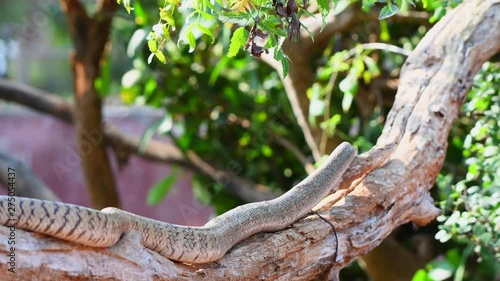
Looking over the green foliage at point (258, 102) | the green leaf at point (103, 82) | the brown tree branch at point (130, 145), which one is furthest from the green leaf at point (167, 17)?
the brown tree branch at point (130, 145)

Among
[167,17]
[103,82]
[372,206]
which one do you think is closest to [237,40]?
[167,17]

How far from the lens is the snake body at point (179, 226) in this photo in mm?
2242

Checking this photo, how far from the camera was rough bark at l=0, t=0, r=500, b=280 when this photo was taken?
2348 millimetres

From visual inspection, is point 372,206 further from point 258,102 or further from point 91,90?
point 91,90

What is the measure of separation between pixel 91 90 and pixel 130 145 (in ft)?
2.72

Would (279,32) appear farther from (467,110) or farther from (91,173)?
(91,173)

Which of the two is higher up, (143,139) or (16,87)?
(16,87)

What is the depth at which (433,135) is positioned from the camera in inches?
139

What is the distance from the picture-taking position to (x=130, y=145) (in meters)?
6.95

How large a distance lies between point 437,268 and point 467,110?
66.0 inches

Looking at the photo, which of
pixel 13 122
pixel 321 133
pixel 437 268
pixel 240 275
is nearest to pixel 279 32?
pixel 240 275

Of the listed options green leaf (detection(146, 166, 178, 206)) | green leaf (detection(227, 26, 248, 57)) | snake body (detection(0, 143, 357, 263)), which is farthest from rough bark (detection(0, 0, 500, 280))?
green leaf (detection(146, 166, 178, 206))

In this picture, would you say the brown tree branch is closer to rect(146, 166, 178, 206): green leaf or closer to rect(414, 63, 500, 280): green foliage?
rect(146, 166, 178, 206): green leaf

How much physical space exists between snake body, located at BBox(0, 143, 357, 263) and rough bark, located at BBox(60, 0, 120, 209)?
312 cm
